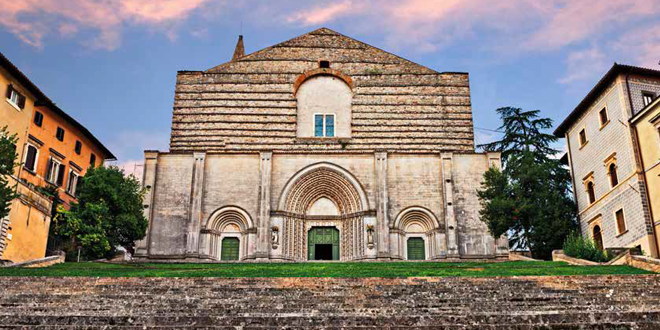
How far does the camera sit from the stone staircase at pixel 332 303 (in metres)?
12.2

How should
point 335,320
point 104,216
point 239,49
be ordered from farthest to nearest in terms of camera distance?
point 239,49 → point 104,216 → point 335,320

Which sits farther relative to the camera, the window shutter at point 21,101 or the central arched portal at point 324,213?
the central arched portal at point 324,213

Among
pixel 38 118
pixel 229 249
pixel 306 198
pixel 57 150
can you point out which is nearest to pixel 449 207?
pixel 306 198

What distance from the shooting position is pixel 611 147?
1074 inches

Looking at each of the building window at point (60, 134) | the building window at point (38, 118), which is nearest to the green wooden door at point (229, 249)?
the building window at point (60, 134)

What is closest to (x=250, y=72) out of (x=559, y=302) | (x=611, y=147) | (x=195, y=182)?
(x=195, y=182)

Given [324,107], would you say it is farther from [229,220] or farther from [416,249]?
[416,249]

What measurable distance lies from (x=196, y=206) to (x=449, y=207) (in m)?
11.4

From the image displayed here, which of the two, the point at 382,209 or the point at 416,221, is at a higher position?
the point at 382,209

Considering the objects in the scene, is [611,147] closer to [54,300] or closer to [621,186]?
[621,186]

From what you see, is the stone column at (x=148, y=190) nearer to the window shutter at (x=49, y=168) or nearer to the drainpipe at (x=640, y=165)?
the window shutter at (x=49, y=168)

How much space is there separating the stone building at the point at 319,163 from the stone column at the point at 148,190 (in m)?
0.06

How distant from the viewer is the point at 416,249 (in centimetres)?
3006

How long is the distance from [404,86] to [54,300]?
70.3ft
